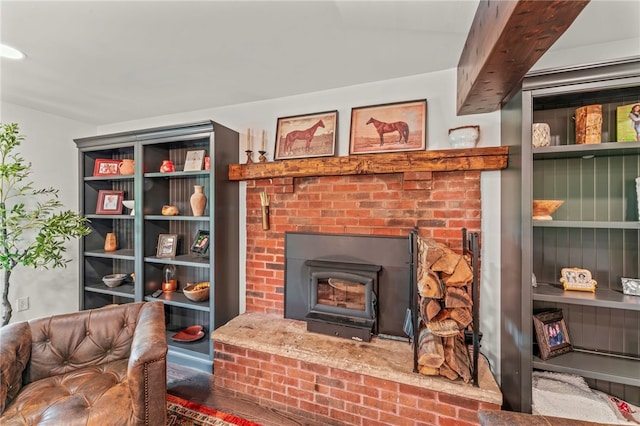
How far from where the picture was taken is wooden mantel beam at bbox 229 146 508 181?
5.66ft

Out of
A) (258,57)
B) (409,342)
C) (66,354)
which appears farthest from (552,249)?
(66,354)

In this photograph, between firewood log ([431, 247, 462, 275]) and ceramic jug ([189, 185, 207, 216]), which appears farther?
ceramic jug ([189, 185, 207, 216])

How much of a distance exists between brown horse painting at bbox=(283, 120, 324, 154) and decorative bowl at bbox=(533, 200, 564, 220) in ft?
5.22

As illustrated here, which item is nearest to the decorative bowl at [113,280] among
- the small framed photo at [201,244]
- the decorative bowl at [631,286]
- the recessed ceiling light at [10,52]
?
the small framed photo at [201,244]

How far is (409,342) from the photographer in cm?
187

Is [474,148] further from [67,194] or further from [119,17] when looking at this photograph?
[67,194]

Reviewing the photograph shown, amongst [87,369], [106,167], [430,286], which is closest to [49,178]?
[106,167]

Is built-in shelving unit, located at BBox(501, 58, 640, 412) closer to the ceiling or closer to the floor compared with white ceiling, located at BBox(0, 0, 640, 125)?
closer to the floor

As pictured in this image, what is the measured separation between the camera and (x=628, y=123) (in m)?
1.41

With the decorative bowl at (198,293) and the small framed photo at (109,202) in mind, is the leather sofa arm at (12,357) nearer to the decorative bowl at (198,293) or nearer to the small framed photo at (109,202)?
the decorative bowl at (198,293)

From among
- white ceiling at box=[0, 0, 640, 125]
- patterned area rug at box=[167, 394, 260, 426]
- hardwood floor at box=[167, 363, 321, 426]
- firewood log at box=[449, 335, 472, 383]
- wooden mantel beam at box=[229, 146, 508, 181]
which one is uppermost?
white ceiling at box=[0, 0, 640, 125]

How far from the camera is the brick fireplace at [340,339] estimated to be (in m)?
1.56

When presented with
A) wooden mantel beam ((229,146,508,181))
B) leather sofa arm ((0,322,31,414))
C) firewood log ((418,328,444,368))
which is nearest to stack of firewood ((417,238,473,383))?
firewood log ((418,328,444,368))

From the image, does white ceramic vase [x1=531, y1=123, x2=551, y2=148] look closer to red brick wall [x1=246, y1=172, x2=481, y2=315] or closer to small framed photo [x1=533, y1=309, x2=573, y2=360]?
red brick wall [x1=246, y1=172, x2=481, y2=315]
